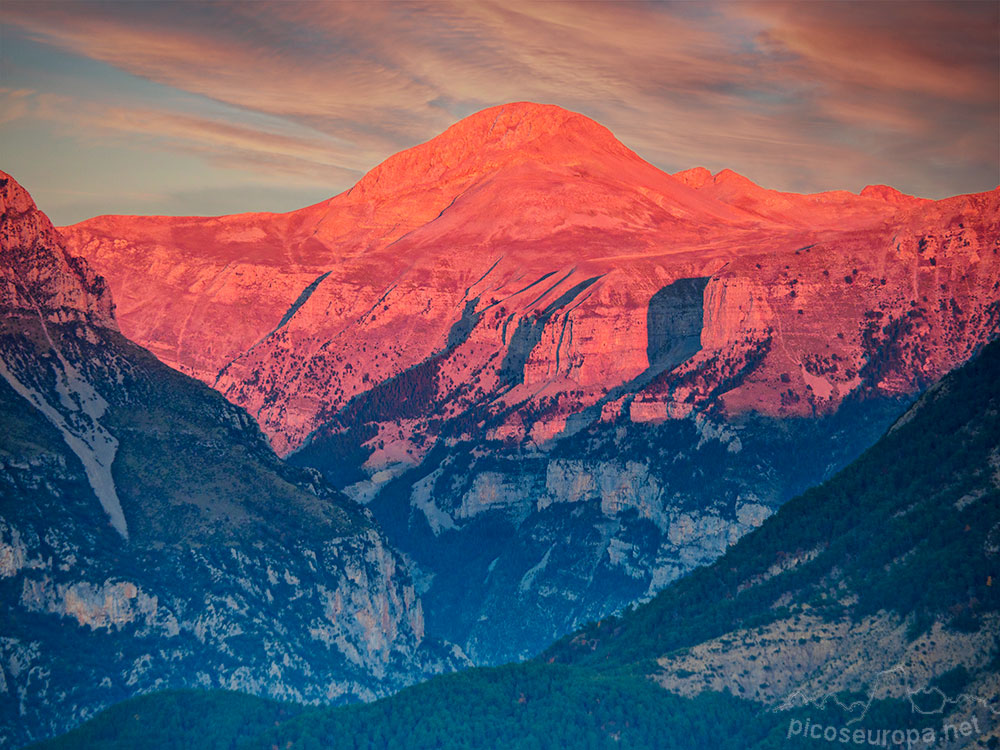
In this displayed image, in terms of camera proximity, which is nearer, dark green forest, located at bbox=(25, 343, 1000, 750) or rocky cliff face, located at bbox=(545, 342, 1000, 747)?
rocky cliff face, located at bbox=(545, 342, 1000, 747)

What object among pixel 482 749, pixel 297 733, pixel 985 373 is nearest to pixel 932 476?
pixel 985 373

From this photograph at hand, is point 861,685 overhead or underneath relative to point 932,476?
underneath

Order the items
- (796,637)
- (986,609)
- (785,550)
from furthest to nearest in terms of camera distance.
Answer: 1. (785,550)
2. (796,637)
3. (986,609)

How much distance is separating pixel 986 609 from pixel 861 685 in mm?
10088

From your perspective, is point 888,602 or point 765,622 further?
point 765,622

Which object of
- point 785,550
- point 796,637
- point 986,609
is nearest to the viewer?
point 986,609

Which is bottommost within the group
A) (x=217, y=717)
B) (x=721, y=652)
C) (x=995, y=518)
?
(x=217, y=717)

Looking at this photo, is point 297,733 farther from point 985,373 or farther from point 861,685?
point 985,373

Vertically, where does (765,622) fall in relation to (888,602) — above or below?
below

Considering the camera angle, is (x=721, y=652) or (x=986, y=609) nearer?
(x=986, y=609)

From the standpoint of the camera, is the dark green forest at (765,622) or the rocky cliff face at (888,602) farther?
the dark green forest at (765,622)

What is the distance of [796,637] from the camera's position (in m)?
180

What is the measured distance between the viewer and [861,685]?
555 ft

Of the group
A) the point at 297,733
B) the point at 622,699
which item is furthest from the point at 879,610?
the point at 297,733
